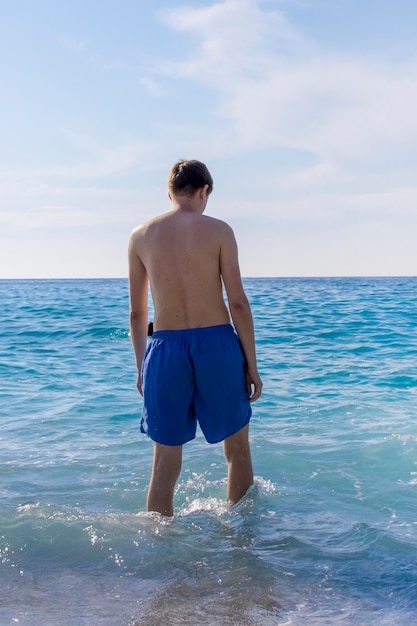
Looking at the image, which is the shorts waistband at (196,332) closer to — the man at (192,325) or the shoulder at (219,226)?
the man at (192,325)

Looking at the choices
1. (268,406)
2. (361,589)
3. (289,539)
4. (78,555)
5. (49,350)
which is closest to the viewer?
(361,589)

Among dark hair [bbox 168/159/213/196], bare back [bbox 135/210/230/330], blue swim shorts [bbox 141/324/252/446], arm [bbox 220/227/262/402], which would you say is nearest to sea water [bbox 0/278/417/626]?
blue swim shorts [bbox 141/324/252/446]

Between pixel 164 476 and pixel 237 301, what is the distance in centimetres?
107

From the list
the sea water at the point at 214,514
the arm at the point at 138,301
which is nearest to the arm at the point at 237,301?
the arm at the point at 138,301

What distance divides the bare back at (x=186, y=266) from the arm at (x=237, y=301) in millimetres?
38

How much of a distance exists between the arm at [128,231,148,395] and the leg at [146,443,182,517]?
365 mm

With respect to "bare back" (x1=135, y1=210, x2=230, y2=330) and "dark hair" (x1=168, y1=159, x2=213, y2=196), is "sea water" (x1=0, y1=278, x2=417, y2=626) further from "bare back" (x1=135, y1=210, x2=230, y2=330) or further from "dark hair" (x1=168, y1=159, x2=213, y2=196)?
"dark hair" (x1=168, y1=159, x2=213, y2=196)

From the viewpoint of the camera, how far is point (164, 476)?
3680mm

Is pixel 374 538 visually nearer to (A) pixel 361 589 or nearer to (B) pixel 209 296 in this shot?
(A) pixel 361 589

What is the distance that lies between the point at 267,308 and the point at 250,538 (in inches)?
731

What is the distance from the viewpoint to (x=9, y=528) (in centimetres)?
351

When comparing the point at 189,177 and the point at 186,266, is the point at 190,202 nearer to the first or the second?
the point at 189,177

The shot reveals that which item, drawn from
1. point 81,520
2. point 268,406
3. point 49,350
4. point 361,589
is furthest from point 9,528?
point 49,350

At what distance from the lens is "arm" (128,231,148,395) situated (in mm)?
3689
